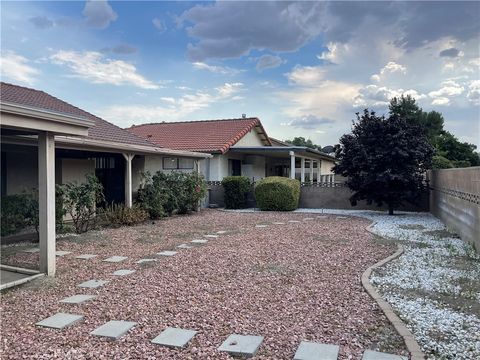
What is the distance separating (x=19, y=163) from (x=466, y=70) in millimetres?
12817

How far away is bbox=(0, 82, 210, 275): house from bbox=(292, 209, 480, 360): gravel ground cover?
4.81 m

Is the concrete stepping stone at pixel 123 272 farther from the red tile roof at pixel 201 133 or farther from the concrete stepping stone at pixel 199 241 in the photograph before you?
the red tile roof at pixel 201 133

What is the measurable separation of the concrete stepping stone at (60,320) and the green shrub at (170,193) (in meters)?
7.99

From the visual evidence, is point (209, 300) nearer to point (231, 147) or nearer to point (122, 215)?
point (122, 215)

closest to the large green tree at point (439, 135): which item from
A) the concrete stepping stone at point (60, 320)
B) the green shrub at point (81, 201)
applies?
the green shrub at point (81, 201)

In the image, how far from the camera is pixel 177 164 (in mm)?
17266

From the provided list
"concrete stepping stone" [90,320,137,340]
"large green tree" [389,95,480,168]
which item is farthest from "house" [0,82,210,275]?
"large green tree" [389,95,480,168]

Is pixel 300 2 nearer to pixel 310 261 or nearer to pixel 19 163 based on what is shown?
pixel 310 261

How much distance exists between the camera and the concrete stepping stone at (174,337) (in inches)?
134

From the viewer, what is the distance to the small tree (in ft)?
44.0

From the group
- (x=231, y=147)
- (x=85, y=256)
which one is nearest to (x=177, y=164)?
(x=231, y=147)

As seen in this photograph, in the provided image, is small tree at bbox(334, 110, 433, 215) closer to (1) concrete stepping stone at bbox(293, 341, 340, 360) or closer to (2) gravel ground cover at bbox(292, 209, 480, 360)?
(2) gravel ground cover at bbox(292, 209, 480, 360)

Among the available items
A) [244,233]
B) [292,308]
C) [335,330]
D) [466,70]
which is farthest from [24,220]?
[466,70]

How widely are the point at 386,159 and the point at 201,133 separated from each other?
35.6ft
